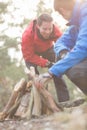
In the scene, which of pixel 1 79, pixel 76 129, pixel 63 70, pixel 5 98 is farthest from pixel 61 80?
pixel 1 79

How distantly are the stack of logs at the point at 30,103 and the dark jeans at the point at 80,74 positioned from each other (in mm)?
1407

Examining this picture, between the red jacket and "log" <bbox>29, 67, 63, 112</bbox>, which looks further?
the red jacket

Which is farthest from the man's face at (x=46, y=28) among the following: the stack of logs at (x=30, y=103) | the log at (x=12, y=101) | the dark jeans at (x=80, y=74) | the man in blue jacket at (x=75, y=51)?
the dark jeans at (x=80, y=74)

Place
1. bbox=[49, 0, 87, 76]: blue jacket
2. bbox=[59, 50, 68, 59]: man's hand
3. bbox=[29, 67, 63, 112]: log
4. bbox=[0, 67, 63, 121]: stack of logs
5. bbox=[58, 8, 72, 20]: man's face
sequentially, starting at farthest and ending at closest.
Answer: bbox=[0, 67, 63, 121]: stack of logs → bbox=[29, 67, 63, 112]: log → bbox=[59, 50, 68, 59]: man's hand → bbox=[58, 8, 72, 20]: man's face → bbox=[49, 0, 87, 76]: blue jacket

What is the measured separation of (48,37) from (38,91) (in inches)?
45.4

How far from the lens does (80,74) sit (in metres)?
4.73

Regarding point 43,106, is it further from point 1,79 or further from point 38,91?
point 1,79

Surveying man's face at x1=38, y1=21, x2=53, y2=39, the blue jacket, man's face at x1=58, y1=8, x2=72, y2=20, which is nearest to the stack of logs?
man's face at x1=38, y1=21, x2=53, y2=39

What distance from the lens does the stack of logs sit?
6479mm

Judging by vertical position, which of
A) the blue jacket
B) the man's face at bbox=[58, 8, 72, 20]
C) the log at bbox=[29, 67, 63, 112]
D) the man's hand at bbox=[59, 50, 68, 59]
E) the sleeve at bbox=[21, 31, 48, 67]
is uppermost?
the man's face at bbox=[58, 8, 72, 20]

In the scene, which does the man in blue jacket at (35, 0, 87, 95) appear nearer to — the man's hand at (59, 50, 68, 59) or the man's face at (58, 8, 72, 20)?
the man's face at (58, 8, 72, 20)

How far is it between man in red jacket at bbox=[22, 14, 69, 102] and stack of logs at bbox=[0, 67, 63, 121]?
16.0 inches

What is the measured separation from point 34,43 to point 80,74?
2908mm

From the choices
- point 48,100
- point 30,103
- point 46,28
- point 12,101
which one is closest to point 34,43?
point 46,28
